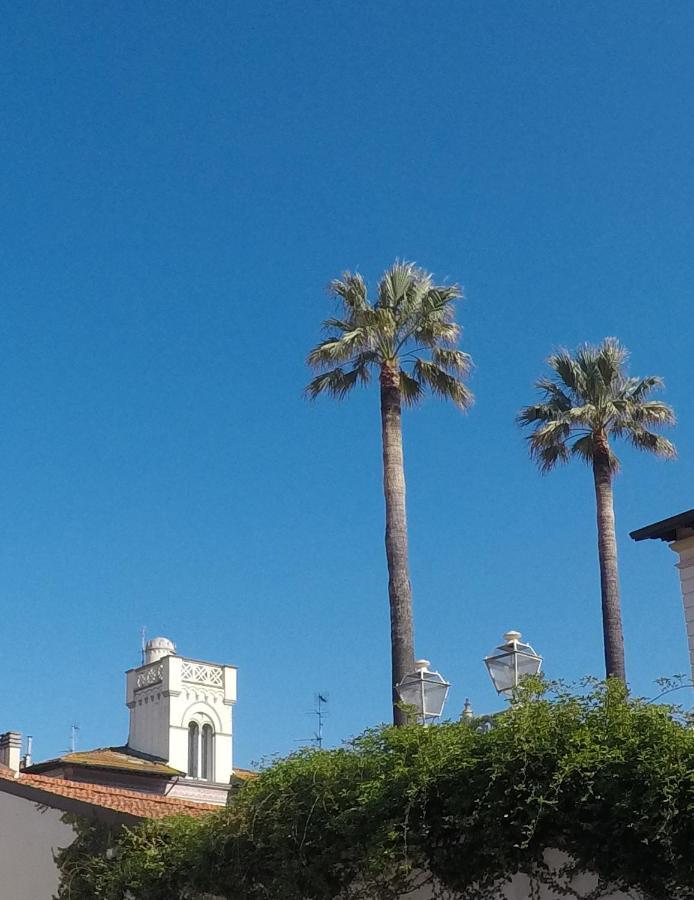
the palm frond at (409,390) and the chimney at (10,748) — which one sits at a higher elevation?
the palm frond at (409,390)

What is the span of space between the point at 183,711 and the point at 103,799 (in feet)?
112

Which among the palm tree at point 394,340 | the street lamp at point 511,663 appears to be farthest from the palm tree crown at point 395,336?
the street lamp at point 511,663

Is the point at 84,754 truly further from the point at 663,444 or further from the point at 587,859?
the point at 587,859

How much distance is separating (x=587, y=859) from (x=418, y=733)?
6.40 ft

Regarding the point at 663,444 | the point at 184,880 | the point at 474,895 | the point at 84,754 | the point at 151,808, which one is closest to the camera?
the point at 474,895

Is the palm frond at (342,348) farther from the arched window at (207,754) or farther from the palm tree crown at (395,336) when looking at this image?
the arched window at (207,754)

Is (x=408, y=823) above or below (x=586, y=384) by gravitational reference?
below

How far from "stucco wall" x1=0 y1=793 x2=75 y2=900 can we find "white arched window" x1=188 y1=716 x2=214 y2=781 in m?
33.6

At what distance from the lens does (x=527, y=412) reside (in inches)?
1223

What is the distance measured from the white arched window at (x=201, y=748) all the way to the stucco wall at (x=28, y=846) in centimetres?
3359

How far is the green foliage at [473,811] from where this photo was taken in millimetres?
9695

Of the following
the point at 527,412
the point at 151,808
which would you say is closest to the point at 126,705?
the point at 527,412

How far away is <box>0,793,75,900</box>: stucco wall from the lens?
15562 mm

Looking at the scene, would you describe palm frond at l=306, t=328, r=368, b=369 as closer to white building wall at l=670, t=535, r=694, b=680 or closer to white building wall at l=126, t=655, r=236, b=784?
white building wall at l=670, t=535, r=694, b=680
